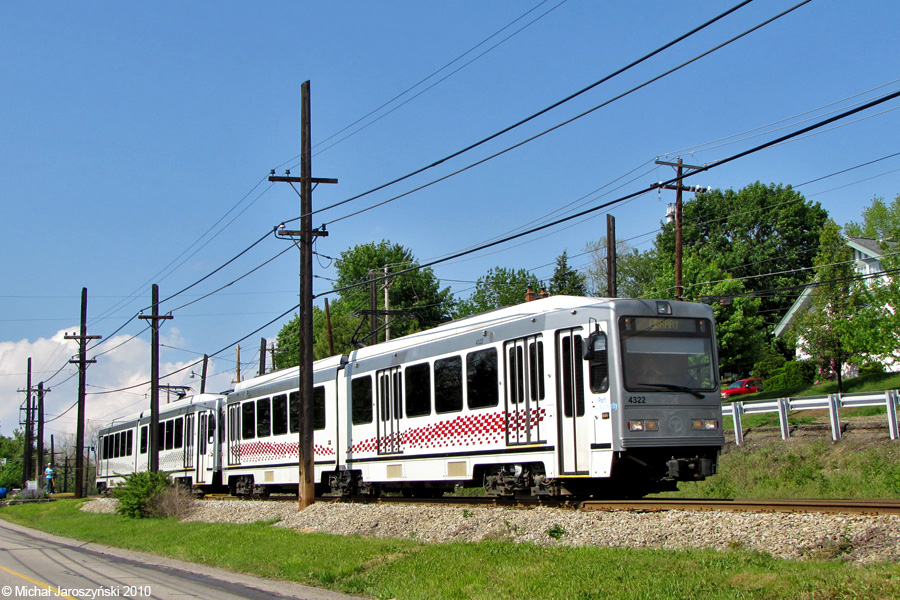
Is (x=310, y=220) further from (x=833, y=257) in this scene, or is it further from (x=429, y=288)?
(x=429, y=288)

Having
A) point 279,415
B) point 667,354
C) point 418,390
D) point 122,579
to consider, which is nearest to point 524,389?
point 667,354

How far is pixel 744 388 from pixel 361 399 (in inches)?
1454

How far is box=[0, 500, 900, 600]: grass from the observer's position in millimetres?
7582

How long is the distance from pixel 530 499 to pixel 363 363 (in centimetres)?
637

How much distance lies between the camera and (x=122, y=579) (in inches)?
495

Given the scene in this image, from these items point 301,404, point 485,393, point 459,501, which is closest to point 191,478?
point 301,404

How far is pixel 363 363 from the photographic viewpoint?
2030 centimetres

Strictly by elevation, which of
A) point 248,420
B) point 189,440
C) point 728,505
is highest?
point 248,420

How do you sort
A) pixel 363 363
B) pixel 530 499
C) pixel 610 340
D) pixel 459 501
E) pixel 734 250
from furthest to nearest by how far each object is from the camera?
1. pixel 734 250
2. pixel 363 363
3. pixel 459 501
4. pixel 530 499
5. pixel 610 340

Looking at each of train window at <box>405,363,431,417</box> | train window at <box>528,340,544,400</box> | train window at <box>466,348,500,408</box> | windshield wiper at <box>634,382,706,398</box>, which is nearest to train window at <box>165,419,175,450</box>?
train window at <box>405,363,431,417</box>

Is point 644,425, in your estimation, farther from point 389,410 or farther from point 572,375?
point 389,410

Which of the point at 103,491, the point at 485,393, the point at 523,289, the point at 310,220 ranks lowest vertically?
the point at 103,491

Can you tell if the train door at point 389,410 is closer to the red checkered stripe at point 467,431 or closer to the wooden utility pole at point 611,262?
the red checkered stripe at point 467,431

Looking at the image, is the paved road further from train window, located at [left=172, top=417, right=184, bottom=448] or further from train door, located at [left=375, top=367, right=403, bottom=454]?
train window, located at [left=172, top=417, right=184, bottom=448]
